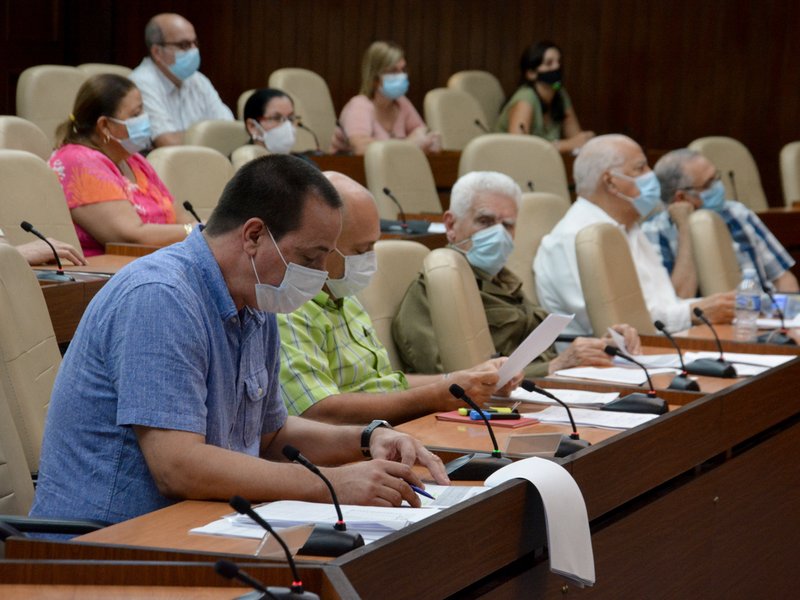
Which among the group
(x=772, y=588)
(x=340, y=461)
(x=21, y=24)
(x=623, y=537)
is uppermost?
(x=21, y=24)

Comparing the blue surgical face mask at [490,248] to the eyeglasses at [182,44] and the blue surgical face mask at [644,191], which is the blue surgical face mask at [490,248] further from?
the eyeglasses at [182,44]

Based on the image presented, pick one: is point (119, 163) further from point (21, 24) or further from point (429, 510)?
point (21, 24)

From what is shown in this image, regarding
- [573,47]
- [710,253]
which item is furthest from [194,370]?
[573,47]

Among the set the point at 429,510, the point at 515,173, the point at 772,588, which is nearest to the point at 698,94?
the point at 515,173

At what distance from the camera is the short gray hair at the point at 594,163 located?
4531 millimetres

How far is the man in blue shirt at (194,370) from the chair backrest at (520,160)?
3627 millimetres

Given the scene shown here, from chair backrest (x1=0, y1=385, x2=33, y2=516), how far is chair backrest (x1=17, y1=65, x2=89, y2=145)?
142 inches

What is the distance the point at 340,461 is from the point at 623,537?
1.92 ft

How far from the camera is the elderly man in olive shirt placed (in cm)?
349

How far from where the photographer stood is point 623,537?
2.47 m

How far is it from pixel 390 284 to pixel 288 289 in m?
1.36

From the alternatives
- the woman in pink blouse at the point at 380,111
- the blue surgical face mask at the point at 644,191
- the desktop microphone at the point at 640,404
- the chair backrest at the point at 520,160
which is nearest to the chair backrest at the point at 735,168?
the chair backrest at the point at 520,160

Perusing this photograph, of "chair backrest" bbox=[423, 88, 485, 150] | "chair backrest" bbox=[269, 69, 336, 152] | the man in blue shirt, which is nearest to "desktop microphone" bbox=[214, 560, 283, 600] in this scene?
the man in blue shirt

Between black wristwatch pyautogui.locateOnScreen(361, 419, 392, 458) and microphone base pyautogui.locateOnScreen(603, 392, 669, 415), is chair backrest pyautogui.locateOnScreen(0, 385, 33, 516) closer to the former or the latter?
black wristwatch pyautogui.locateOnScreen(361, 419, 392, 458)
